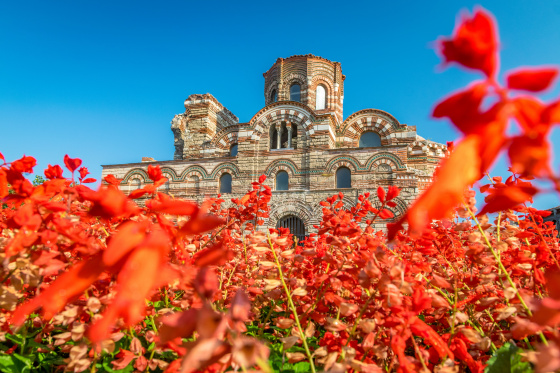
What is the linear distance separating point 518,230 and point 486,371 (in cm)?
76

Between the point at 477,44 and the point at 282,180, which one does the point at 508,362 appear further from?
the point at 282,180

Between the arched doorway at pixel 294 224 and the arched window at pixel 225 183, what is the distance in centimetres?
279

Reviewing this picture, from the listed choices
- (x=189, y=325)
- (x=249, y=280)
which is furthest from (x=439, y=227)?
(x=189, y=325)

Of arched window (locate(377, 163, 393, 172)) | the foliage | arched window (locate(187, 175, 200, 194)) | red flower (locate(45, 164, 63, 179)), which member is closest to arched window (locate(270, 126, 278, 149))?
arched window (locate(187, 175, 200, 194))

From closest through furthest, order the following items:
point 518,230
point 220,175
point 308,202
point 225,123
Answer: point 518,230, point 308,202, point 220,175, point 225,123

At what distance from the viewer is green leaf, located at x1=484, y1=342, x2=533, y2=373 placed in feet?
3.86

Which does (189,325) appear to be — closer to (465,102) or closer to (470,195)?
(465,102)

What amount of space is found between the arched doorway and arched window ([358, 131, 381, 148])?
4.96 m

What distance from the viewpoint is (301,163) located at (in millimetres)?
13680

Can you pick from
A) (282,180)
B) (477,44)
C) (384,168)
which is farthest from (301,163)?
(477,44)

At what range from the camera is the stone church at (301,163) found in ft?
41.2

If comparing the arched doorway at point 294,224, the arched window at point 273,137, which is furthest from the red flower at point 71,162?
the arched window at point 273,137

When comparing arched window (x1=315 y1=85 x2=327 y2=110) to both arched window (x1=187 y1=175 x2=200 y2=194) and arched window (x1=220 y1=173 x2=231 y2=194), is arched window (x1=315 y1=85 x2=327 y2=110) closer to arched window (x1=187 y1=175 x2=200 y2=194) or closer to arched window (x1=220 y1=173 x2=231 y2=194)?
arched window (x1=220 y1=173 x2=231 y2=194)

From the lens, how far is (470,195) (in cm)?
148
